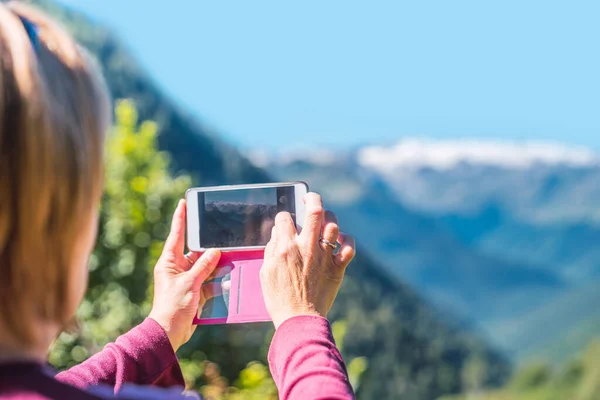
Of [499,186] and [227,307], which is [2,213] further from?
[499,186]

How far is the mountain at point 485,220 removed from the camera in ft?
51.2

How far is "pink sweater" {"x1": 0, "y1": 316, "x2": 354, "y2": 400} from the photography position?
77cm

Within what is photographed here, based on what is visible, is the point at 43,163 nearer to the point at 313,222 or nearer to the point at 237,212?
the point at 313,222

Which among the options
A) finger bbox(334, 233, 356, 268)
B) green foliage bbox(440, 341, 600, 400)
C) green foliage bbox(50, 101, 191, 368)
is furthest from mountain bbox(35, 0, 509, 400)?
finger bbox(334, 233, 356, 268)

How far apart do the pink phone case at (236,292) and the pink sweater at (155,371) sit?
0.36 ft

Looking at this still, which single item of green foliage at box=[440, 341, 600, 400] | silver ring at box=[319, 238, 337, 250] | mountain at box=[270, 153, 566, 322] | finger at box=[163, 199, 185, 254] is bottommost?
mountain at box=[270, 153, 566, 322]

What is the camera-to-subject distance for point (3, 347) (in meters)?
0.78

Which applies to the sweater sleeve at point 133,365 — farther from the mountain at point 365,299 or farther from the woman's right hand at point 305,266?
the mountain at point 365,299

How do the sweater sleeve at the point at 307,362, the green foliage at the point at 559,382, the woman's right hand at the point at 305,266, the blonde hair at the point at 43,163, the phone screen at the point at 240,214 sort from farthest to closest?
the green foliage at the point at 559,382 < the phone screen at the point at 240,214 < the woman's right hand at the point at 305,266 < the sweater sleeve at the point at 307,362 < the blonde hair at the point at 43,163

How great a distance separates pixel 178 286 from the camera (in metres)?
1.35

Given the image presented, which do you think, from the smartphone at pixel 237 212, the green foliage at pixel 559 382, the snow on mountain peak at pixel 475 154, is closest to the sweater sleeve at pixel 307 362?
the smartphone at pixel 237 212

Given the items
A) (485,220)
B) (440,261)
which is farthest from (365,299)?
(485,220)

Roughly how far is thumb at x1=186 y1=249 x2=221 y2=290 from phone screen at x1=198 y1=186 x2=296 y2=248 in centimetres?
12

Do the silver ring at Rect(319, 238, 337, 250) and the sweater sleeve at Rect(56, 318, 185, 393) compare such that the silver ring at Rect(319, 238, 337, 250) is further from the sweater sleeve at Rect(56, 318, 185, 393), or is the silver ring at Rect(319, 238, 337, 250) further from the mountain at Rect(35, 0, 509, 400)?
the mountain at Rect(35, 0, 509, 400)
